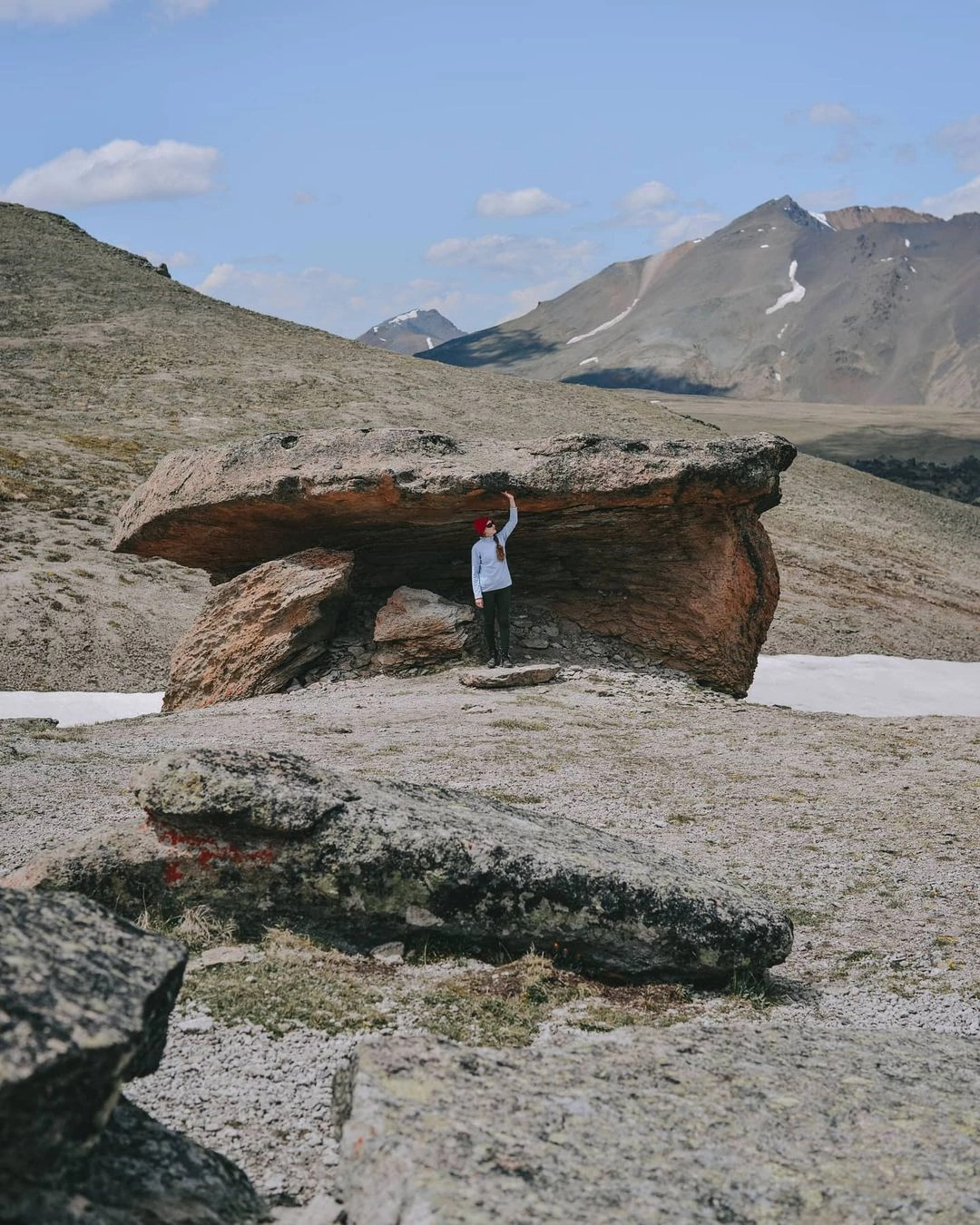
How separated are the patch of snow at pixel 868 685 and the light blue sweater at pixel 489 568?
10419 mm

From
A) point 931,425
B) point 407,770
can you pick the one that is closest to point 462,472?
point 407,770

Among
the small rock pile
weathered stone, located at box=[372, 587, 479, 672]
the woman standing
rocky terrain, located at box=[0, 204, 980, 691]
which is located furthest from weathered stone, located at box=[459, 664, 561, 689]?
the small rock pile

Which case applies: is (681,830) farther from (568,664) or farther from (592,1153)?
(568,664)

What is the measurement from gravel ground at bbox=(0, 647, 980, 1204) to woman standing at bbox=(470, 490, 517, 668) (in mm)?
947

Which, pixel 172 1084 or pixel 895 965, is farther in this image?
pixel 895 965

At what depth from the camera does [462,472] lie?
2086cm

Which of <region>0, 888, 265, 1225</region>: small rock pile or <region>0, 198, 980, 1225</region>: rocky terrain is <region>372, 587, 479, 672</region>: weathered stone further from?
<region>0, 888, 265, 1225</region>: small rock pile

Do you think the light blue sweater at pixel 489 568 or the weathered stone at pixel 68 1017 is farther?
the light blue sweater at pixel 489 568

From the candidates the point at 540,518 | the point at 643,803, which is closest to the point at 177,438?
the point at 540,518

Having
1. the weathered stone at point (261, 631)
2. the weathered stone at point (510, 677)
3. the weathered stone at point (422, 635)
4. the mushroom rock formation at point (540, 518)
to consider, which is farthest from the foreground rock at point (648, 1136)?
the weathered stone at point (261, 631)

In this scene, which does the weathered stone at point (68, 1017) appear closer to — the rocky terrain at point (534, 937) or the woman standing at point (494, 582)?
the rocky terrain at point (534, 937)

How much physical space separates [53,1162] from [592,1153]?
2.26 m

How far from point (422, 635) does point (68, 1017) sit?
652 inches

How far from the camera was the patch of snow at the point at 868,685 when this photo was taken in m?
30.1
